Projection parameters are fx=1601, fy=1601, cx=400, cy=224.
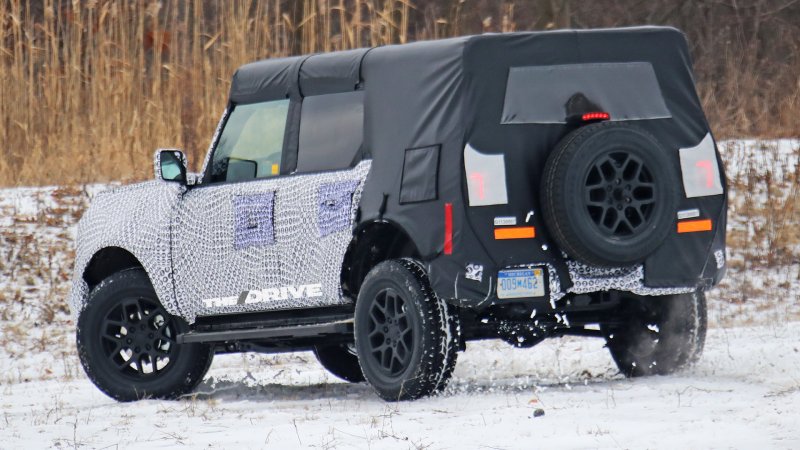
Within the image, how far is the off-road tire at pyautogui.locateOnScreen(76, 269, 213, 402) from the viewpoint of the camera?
9.41m

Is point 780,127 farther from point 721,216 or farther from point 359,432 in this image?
point 359,432

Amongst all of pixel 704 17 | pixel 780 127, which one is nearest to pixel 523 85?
pixel 780 127

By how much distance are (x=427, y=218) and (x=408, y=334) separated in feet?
2.08

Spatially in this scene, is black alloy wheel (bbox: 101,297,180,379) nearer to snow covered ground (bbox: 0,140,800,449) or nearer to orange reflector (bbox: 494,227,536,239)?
snow covered ground (bbox: 0,140,800,449)

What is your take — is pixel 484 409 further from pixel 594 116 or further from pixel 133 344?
pixel 133 344

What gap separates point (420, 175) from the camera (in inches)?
316

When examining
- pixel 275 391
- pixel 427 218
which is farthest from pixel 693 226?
pixel 275 391

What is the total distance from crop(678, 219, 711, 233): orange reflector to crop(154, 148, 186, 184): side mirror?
2984 millimetres

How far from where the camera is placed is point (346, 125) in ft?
28.6

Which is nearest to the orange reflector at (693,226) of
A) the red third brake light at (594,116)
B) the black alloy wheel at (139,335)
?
the red third brake light at (594,116)

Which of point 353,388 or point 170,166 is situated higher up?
point 170,166

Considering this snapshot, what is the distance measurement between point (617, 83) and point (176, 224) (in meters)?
2.75

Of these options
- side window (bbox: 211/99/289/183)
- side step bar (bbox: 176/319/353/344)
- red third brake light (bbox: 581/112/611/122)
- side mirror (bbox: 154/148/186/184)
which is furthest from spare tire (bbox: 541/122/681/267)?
side mirror (bbox: 154/148/186/184)

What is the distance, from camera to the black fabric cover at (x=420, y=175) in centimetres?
793
